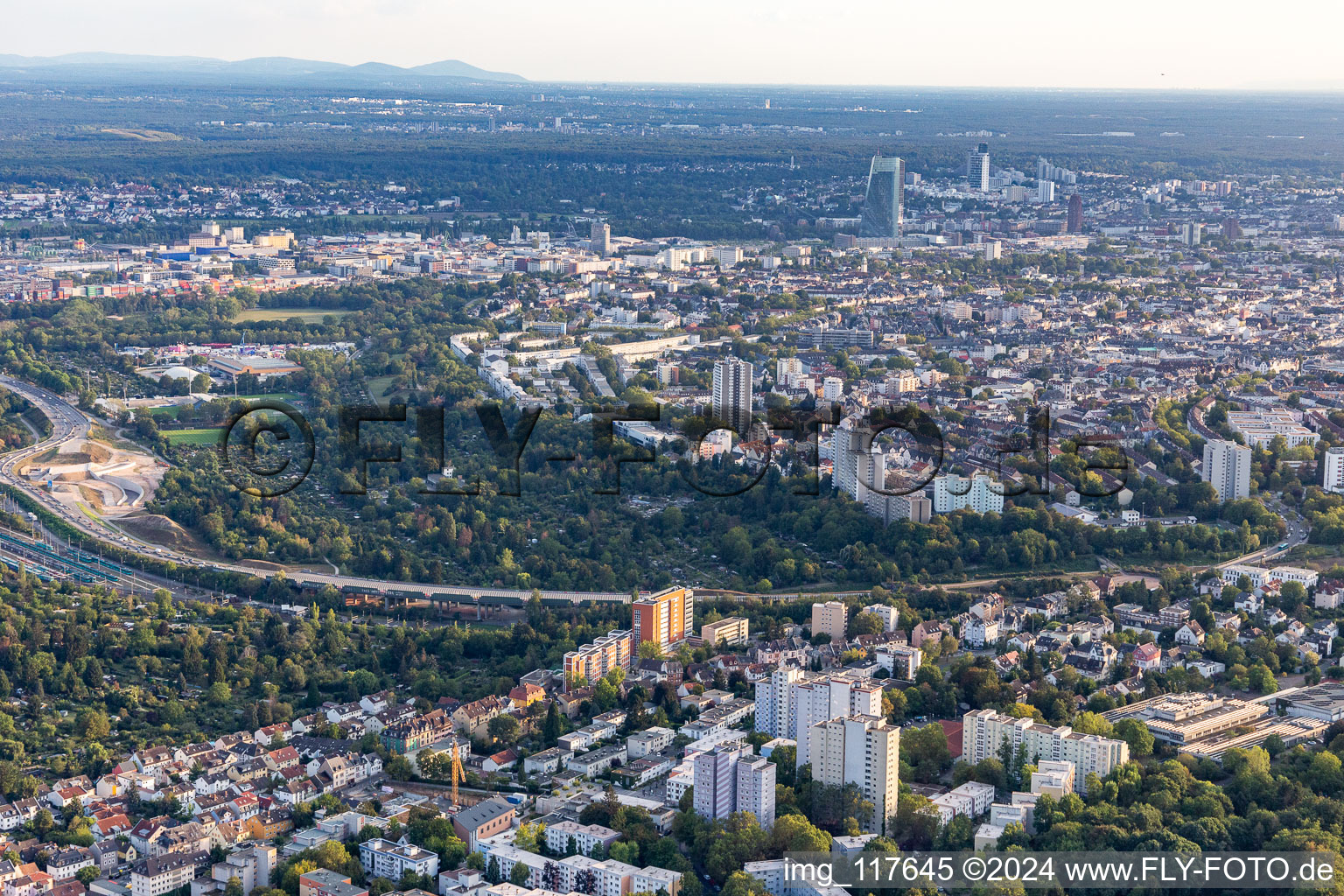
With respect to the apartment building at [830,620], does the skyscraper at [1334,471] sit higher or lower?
higher

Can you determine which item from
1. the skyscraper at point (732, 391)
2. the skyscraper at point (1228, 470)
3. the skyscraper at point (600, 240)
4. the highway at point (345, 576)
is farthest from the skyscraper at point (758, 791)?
the skyscraper at point (600, 240)

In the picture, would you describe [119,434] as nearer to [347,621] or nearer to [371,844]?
[347,621]

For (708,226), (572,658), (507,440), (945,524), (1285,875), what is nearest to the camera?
(1285,875)

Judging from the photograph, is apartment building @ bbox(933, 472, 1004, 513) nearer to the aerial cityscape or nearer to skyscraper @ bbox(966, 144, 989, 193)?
the aerial cityscape

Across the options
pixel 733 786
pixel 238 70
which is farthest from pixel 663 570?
pixel 238 70

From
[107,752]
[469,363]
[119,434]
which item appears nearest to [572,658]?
[107,752]

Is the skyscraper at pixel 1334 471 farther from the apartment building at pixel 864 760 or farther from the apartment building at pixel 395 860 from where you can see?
the apartment building at pixel 395 860
